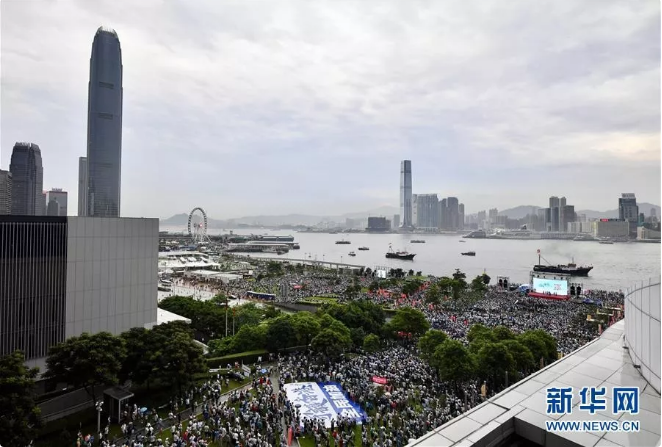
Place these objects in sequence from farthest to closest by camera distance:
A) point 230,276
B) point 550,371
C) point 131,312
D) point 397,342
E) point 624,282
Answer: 1. point 624,282
2. point 230,276
3. point 397,342
4. point 131,312
5. point 550,371

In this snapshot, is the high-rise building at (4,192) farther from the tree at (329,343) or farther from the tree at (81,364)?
the tree at (329,343)

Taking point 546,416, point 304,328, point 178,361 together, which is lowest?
point 304,328

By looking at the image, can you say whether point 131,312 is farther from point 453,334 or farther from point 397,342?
point 453,334

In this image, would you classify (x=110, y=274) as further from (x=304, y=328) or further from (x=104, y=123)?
(x=104, y=123)

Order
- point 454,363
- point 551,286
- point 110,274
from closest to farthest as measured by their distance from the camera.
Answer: point 454,363, point 110,274, point 551,286

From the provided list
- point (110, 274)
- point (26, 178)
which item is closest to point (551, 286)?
point (110, 274)

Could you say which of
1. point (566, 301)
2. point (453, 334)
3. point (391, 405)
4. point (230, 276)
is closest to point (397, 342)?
point (453, 334)

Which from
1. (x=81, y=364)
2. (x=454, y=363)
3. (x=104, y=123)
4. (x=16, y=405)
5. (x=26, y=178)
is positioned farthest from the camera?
(x=104, y=123)
